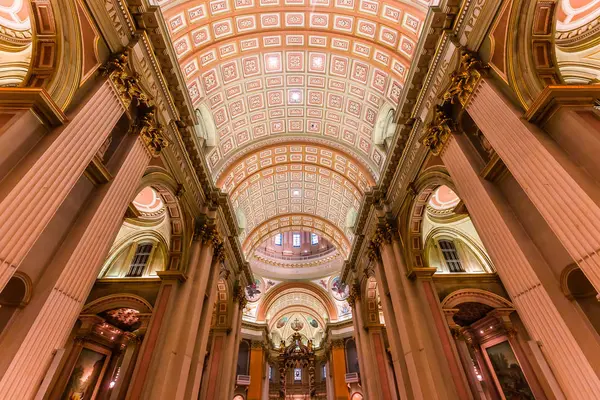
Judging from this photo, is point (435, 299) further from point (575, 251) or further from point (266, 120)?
point (266, 120)

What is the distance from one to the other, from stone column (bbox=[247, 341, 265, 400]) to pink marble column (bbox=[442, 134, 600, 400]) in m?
26.8

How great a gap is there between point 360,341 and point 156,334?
1164cm

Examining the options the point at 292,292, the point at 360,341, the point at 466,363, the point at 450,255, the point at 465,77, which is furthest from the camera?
the point at 292,292

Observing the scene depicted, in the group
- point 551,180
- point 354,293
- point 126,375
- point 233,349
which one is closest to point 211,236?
point 126,375

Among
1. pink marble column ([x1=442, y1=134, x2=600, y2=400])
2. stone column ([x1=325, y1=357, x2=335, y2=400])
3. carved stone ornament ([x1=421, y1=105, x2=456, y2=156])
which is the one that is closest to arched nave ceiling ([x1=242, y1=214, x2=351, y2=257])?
carved stone ornament ([x1=421, y1=105, x2=456, y2=156])

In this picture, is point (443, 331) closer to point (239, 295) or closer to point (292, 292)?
point (239, 295)

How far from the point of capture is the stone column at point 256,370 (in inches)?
1027

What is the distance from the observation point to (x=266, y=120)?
16.2 m

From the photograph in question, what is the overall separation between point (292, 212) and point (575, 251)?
19.4 meters

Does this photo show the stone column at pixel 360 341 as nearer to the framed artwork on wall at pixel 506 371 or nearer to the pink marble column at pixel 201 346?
the framed artwork on wall at pixel 506 371

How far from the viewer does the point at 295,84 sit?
14.6m

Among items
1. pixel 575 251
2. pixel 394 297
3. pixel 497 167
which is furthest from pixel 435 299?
pixel 575 251

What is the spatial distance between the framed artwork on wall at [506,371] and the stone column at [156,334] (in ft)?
48.7

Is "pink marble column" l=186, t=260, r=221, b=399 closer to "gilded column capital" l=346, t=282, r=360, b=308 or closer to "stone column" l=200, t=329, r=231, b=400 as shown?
"stone column" l=200, t=329, r=231, b=400
